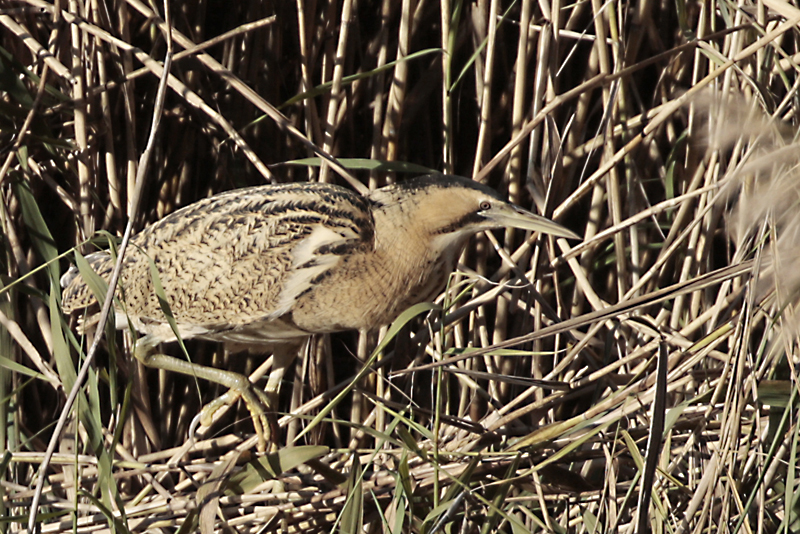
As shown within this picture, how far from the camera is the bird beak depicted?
5.03ft

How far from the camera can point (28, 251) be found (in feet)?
6.25

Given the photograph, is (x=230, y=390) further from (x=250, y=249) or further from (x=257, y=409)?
(x=250, y=249)

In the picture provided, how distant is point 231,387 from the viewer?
176 centimetres

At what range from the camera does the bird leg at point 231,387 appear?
174 cm

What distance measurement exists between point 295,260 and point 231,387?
0.30m

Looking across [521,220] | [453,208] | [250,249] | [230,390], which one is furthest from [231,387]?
[521,220]

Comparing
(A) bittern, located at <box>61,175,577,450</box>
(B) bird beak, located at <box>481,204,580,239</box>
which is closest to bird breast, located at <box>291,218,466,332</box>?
(A) bittern, located at <box>61,175,577,450</box>

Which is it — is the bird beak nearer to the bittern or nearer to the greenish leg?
the bittern

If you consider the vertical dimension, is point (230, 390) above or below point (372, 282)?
below

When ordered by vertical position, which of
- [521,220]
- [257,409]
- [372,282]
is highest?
[521,220]

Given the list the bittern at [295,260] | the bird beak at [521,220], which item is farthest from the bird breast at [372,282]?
the bird beak at [521,220]

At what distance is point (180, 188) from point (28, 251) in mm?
369

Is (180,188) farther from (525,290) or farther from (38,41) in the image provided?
(525,290)

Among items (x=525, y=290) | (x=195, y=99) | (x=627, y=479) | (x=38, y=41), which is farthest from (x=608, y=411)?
(x=38, y=41)
